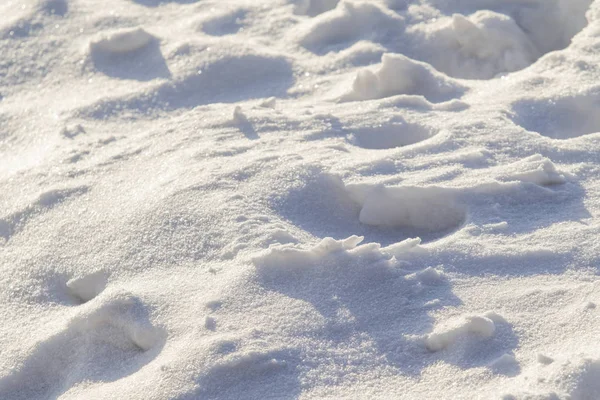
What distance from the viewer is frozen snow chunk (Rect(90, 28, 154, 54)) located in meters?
2.51

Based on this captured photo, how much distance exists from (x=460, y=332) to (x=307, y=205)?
493 millimetres

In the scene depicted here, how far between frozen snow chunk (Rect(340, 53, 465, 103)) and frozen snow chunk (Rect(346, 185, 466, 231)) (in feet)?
1.57

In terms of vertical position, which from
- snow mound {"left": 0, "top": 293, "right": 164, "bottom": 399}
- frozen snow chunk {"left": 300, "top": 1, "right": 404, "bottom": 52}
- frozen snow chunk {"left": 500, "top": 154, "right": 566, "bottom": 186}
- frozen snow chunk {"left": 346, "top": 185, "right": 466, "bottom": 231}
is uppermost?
frozen snow chunk {"left": 300, "top": 1, "right": 404, "bottom": 52}

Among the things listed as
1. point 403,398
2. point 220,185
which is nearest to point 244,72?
point 220,185

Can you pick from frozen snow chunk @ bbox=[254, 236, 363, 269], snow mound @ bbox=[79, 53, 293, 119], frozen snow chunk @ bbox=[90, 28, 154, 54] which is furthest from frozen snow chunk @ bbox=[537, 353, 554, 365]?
frozen snow chunk @ bbox=[90, 28, 154, 54]

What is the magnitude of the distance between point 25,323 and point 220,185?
1.61 feet

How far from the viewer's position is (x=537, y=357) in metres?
1.32

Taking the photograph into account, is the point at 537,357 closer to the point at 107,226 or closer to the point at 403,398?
the point at 403,398

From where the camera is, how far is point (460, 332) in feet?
4.60

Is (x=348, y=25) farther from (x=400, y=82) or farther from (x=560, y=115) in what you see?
(x=560, y=115)

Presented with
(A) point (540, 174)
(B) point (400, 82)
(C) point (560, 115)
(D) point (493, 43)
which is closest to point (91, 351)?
(A) point (540, 174)

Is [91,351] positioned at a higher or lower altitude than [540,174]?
lower

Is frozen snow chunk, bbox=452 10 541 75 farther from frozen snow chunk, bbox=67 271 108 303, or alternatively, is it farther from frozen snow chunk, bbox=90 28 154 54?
frozen snow chunk, bbox=67 271 108 303

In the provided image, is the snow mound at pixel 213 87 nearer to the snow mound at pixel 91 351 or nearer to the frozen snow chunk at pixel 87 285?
the frozen snow chunk at pixel 87 285
